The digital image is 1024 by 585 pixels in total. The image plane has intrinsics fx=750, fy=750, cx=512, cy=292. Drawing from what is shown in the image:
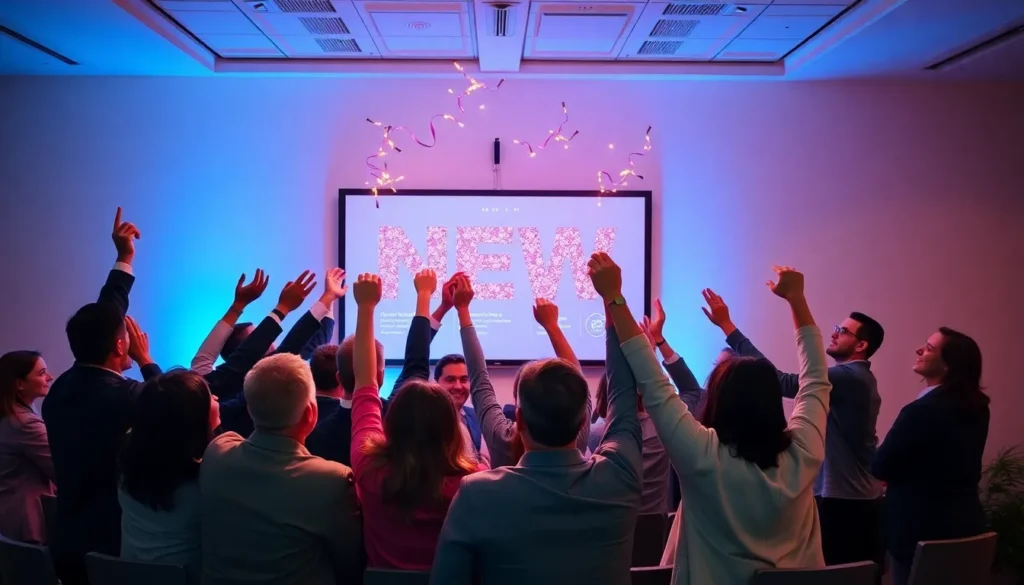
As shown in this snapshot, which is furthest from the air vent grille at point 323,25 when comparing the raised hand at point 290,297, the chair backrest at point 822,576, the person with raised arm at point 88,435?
the chair backrest at point 822,576

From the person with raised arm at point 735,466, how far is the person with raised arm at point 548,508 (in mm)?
150

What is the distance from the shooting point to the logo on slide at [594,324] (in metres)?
5.06

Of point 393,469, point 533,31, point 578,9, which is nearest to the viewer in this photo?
point 393,469

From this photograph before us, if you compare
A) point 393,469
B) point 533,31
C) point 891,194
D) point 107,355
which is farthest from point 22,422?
point 891,194

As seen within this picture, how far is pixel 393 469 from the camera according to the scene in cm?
177

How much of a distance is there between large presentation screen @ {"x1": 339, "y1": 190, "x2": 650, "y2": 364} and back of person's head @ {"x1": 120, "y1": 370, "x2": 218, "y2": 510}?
299cm

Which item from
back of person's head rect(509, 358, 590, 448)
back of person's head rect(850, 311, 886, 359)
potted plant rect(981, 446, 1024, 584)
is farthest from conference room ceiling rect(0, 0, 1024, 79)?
back of person's head rect(509, 358, 590, 448)

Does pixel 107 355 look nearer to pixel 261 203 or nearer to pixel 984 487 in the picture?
pixel 261 203

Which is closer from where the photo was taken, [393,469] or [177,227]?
[393,469]

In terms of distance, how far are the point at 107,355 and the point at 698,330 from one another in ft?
12.1

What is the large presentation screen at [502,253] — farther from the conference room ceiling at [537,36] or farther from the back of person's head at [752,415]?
the back of person's head at [752,415]

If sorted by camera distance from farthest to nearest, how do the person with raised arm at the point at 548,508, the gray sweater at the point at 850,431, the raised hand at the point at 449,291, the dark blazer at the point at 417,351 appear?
1. the gray sweater at the point at 850,431
2. the raised hand at the point at 449,291
3. the dark blazer at the point at 417,351
4. the person with raised arm at the point at 548,508

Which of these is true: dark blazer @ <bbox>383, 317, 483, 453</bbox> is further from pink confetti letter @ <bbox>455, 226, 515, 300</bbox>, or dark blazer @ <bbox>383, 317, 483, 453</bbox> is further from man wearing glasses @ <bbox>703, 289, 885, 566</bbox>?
pink confetti letter @ <bbox>455, 226, 515, 300</bbox>

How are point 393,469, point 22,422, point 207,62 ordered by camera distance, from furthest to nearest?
point 207,62 < point 22,422 < point 393,469
